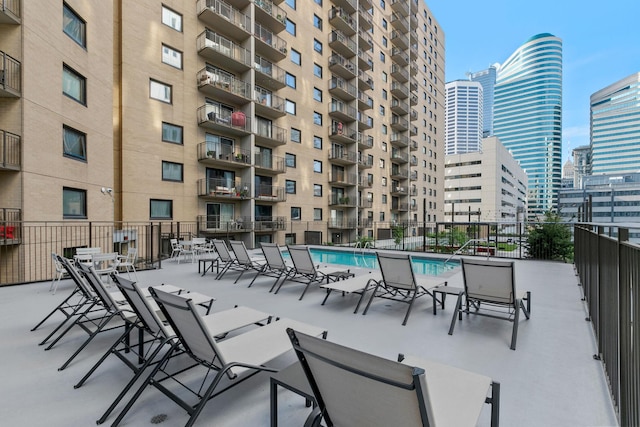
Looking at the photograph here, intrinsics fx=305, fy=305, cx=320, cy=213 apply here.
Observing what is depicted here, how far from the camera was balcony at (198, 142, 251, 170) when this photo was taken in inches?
653

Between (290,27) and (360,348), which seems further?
(290,27)

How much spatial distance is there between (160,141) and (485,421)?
1645cm

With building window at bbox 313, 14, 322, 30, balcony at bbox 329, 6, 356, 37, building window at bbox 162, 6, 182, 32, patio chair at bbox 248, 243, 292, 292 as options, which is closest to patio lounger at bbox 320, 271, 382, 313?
patio chair at bbox 248, 243, 292, 292

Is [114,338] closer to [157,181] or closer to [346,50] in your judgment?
[157,181]

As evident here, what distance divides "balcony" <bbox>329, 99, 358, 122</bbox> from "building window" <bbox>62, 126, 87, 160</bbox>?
18.0 m

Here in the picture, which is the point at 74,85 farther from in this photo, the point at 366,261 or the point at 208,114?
the point at 366,261

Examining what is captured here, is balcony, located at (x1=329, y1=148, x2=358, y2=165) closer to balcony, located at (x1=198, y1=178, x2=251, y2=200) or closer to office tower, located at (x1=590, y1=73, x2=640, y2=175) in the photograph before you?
balcony, located at (x1=198, y1=178, x2=251, y2=200)

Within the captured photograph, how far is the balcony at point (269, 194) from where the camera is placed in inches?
771

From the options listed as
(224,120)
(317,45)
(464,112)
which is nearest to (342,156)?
(317,45)

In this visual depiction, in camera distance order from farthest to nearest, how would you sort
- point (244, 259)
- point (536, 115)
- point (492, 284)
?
point (536, 115) < point (244, 259) < point (492, 284)

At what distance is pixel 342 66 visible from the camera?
2566 cm

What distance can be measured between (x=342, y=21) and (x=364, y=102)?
6854 millimetres

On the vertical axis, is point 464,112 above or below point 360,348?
above

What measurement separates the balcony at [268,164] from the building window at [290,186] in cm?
125
